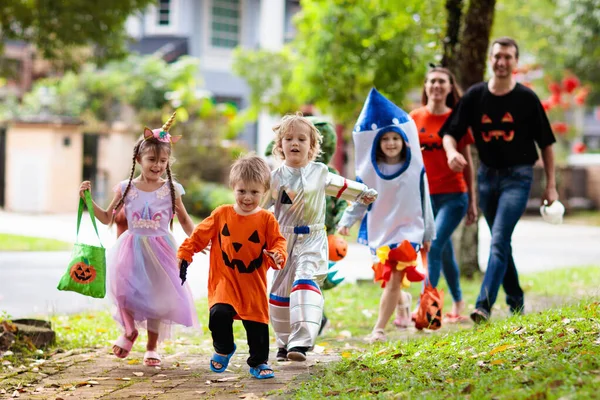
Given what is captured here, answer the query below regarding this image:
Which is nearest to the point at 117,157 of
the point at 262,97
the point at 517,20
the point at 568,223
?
the point at 262,97

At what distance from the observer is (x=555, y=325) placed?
5621 millimetres

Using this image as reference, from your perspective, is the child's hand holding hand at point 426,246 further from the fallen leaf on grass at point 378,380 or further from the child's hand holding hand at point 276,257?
the fallen leaf on grass at point 378,380

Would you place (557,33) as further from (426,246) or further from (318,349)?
(318,349)

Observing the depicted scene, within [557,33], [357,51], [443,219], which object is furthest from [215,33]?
[443,219]

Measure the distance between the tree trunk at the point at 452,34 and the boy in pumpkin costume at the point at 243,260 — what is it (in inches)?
238

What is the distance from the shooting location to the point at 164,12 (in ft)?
99.5

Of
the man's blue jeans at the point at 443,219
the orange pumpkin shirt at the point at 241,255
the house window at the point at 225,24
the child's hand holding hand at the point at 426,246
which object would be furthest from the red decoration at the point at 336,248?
the house window at the point at 225,24

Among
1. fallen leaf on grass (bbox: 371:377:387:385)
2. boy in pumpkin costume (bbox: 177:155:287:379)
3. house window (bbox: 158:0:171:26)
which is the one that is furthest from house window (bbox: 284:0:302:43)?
fallen leaf on grass (bbox: 371:377:387:385)

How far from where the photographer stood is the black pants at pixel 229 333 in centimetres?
548

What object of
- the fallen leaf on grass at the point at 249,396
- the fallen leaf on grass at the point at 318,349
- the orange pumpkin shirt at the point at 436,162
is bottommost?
the fallen leaf on grass at the point at 318,349

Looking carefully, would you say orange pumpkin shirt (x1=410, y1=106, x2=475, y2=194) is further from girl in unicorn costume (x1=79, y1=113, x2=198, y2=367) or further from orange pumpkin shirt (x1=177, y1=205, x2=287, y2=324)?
orange pumpkin shirt (x1=177, y1=205, x2=287, y2=324)

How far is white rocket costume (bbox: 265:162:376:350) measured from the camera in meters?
5.98

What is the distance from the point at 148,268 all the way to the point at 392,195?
6.30ft

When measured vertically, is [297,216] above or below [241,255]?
above
